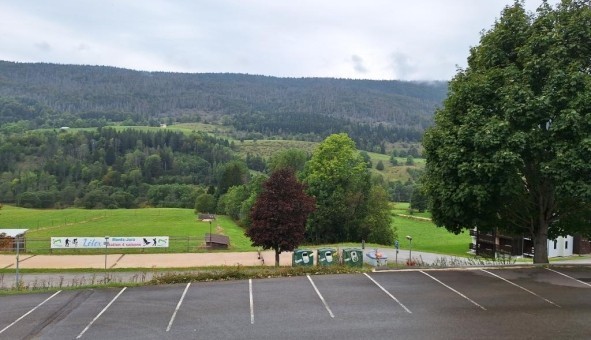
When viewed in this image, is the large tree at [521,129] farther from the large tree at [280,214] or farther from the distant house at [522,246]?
Answer: the distant house at [522,246]

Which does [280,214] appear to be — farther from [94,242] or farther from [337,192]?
[337,192]

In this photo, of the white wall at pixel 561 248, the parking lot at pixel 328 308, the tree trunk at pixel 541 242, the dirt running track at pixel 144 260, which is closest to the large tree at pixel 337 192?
the dirt running track at pixel 144 260

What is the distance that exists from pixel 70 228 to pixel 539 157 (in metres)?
76.1

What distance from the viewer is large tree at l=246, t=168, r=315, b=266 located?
32.9 m

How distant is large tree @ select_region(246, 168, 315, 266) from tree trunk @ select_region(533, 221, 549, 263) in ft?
46.8

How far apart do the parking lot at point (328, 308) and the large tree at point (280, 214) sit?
1175 centimetres

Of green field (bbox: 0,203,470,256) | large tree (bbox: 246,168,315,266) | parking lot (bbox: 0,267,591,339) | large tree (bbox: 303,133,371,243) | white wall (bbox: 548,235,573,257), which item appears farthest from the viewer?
green field (bbox: 0,203,470,256)

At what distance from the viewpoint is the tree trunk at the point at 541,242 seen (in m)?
23.6

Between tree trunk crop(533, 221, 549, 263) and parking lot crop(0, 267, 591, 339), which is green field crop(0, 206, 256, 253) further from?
tree trunk crop(533, 221, 549, 263)

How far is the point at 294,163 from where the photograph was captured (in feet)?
285

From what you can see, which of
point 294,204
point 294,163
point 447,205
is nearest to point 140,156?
point 294,163

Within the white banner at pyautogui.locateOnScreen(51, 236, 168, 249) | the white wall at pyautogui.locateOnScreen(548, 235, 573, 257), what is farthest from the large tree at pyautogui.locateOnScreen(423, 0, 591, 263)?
the white wall at pyautogui.locateOnScreen(548, 235, 573, 257)

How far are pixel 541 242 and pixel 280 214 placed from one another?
15.4 metres

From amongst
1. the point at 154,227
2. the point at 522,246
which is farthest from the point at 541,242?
the point at 154,227
